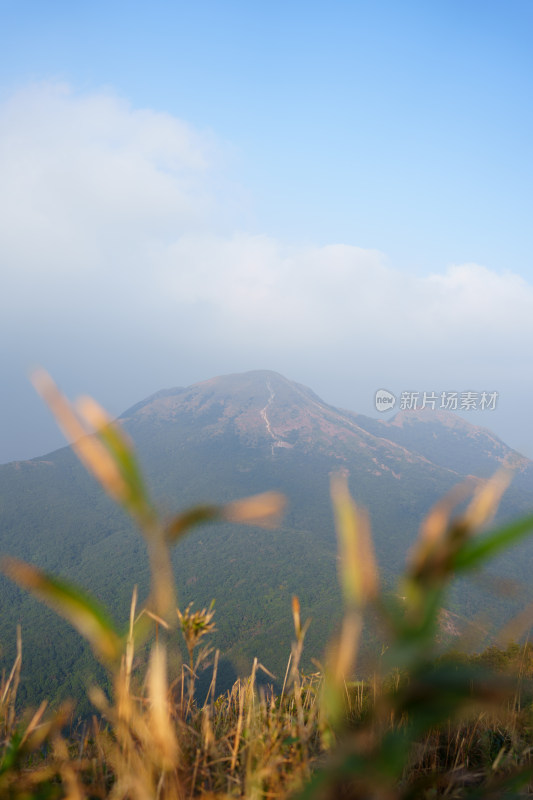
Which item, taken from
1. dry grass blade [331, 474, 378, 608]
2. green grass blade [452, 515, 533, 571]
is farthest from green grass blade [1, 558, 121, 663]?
green grass blade [452, 515, 533, 571]

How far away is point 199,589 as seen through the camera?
197 ft

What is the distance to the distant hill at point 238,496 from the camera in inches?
2044

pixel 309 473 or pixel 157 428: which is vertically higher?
pixel 157 428

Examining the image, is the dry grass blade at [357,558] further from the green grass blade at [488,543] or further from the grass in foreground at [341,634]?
the green grass blade at [488,543]

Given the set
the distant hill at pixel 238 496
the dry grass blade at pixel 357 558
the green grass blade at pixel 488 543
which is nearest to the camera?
the green grass blade at pixel 488 543

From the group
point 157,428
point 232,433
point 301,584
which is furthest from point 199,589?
point 157,428

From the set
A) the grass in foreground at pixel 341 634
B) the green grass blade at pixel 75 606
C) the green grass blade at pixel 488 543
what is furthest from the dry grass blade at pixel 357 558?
the green grass blade at pixel 75 606

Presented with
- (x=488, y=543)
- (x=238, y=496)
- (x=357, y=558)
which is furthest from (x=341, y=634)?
(x=238, y=496)

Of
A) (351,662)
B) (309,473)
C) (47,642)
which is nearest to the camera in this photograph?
(351,662)

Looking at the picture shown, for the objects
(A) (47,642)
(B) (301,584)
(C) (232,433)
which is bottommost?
(B) (301,584)

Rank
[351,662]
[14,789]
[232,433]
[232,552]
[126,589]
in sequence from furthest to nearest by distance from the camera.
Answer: [232,433], [232,552], [126,589], [14,789], [351,662]

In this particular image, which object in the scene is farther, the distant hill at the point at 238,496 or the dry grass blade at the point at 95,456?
the distant hill at the point at 238,496

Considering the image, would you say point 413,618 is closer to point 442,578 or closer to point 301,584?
point 442,578

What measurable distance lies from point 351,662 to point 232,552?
74018mm
